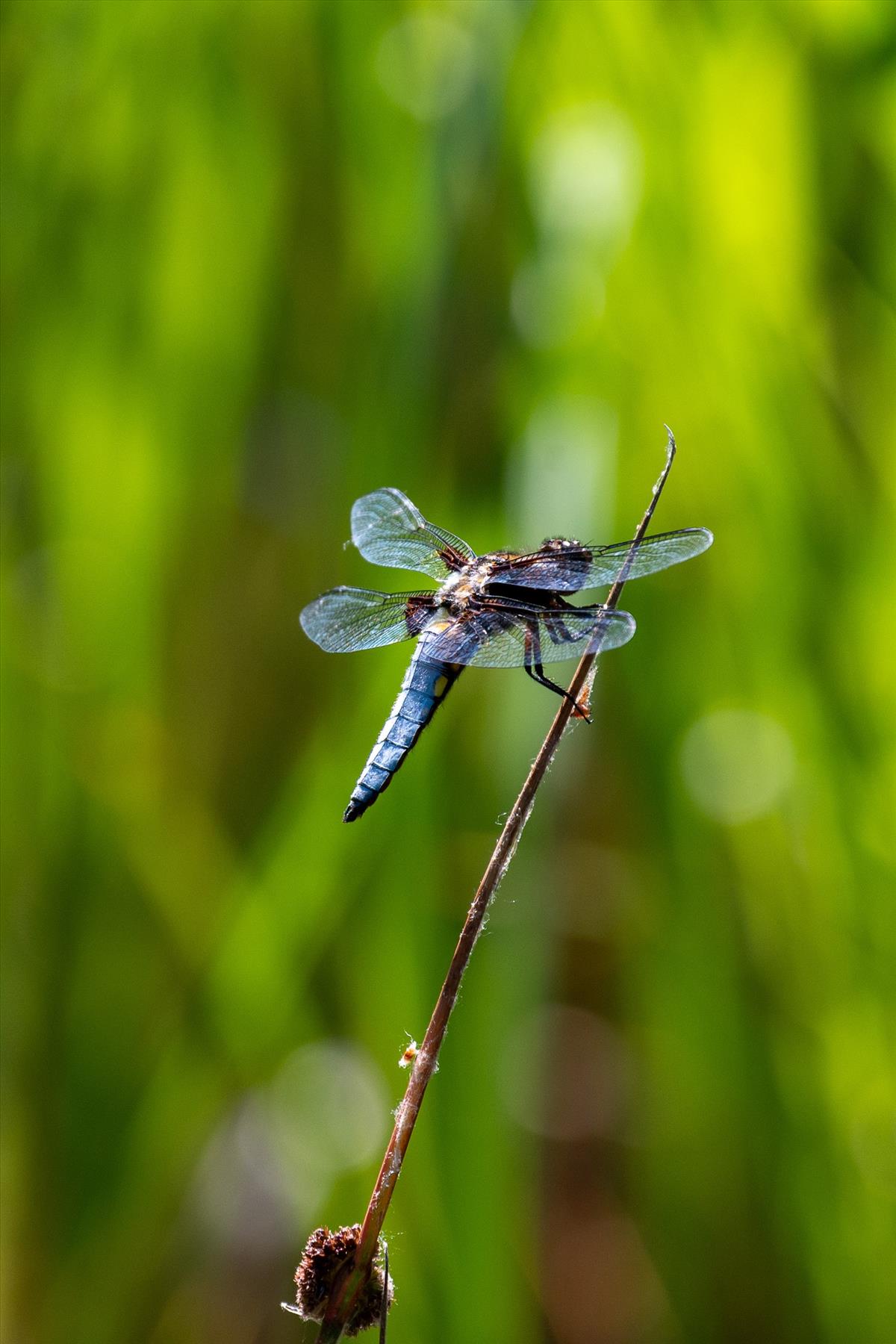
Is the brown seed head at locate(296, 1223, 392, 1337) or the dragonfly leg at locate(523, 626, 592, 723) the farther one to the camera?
the dragonfly leg at locate(523, 626, 592, 723)

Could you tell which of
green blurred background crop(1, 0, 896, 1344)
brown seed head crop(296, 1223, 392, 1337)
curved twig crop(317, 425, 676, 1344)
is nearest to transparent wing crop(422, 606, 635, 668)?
green blurred background crop(1, 0, 896, 1344)

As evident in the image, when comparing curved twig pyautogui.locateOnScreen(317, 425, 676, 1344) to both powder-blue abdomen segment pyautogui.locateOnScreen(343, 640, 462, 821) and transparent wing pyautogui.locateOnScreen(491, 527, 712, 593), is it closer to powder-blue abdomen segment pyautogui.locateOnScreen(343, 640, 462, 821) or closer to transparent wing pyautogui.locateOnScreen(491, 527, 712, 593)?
powder-blue abdomen segment pyautogui.locateOnScreen(343, 640, 462, 821)

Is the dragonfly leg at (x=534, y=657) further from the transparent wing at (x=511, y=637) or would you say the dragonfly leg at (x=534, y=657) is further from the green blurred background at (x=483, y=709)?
the green blurred background at (x=483, y=709)

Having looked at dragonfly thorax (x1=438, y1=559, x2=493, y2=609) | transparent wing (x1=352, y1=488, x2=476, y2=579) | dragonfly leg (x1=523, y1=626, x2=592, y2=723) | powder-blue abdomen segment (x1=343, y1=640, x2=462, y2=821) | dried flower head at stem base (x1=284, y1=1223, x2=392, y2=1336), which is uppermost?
transparent wing (x1=352, y1=488, x2=476, y2=579)

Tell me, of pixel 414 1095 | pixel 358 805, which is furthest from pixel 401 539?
pixel 414 1095

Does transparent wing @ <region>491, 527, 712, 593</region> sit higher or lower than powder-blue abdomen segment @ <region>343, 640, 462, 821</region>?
higher

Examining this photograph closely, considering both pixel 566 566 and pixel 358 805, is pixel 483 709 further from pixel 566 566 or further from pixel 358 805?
pixel 358 805

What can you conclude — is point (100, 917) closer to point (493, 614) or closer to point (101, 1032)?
point (101, 1032)
